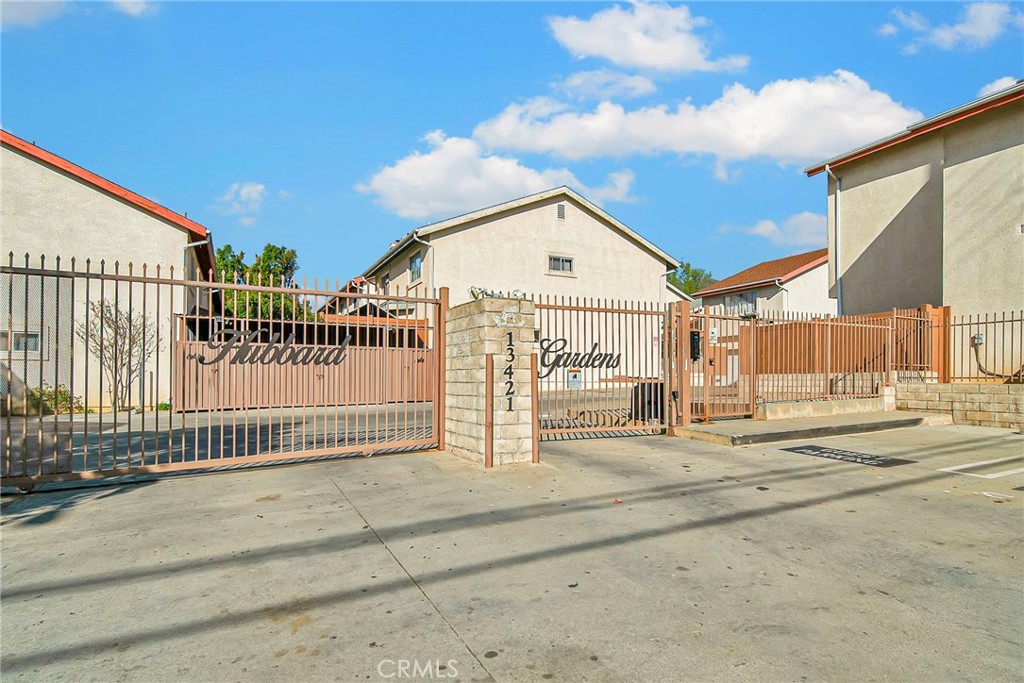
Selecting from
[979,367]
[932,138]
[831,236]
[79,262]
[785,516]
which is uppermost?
[932,138]

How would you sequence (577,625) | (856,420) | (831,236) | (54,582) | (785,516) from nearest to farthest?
1. (577,625)
2. (54,582)
3. (785,516)
4. (856,420)
5. (831,236)

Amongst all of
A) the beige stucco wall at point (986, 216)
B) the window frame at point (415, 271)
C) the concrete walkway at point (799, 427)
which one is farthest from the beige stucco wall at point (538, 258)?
the concrete walkway at point (799, 427)

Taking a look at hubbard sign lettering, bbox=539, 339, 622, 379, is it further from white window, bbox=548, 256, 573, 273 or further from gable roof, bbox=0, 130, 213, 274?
white window, bbox=548, 256, 573, 273

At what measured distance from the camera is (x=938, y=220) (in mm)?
17859

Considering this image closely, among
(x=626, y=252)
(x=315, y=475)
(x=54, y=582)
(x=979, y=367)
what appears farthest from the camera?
(x=626, y=252)

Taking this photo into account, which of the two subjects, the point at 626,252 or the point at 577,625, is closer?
the point at 577,625

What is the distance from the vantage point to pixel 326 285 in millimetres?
7457

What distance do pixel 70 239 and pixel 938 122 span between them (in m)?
25.6

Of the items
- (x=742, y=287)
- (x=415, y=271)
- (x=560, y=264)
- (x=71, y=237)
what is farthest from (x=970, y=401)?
(x=71, y=237)

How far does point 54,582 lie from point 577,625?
3.47 meters

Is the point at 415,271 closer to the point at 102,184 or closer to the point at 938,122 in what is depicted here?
the point at 102,184

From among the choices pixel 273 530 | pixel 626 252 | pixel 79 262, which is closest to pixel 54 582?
pixel 273 530

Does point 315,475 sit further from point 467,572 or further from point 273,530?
point 467,572

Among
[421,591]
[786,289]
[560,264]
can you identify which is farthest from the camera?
[786,289]
